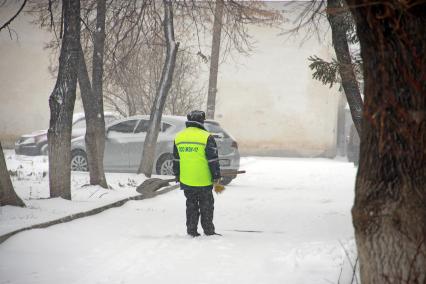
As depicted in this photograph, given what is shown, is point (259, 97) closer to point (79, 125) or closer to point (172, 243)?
point (79, 125)

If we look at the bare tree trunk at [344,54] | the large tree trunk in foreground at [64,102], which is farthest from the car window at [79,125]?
the bare tree trunk at [344,54]

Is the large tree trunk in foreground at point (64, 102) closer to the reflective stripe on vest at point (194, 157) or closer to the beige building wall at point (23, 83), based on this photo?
the reflective stripe on vest at point (194, 157)

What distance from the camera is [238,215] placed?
10391 mm

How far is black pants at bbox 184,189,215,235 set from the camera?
8.07 meters

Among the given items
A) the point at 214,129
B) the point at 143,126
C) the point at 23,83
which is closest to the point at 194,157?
the point at 214,129

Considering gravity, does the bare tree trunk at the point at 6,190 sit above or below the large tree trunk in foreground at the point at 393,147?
below

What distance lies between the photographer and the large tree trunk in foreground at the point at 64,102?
33.9ft

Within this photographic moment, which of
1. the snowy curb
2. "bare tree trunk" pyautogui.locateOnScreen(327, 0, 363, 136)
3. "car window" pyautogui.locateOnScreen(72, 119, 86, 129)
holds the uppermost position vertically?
"bare tree trunk" pyautogui.locateOnScreen(327, 0, 363, 136)

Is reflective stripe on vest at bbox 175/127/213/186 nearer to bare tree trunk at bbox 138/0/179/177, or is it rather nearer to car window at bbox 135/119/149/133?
bare tree trunk at bbox 138/0/179/177

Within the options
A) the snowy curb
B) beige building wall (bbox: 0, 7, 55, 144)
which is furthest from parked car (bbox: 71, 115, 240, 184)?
beige building wall (bbox: 0, 7, 55, 144)

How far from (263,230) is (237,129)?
23.2 meters

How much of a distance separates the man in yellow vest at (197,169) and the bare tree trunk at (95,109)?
499cm

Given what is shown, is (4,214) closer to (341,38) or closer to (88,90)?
(88,90)

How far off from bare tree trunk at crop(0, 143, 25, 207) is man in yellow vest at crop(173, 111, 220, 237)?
8.44ft
